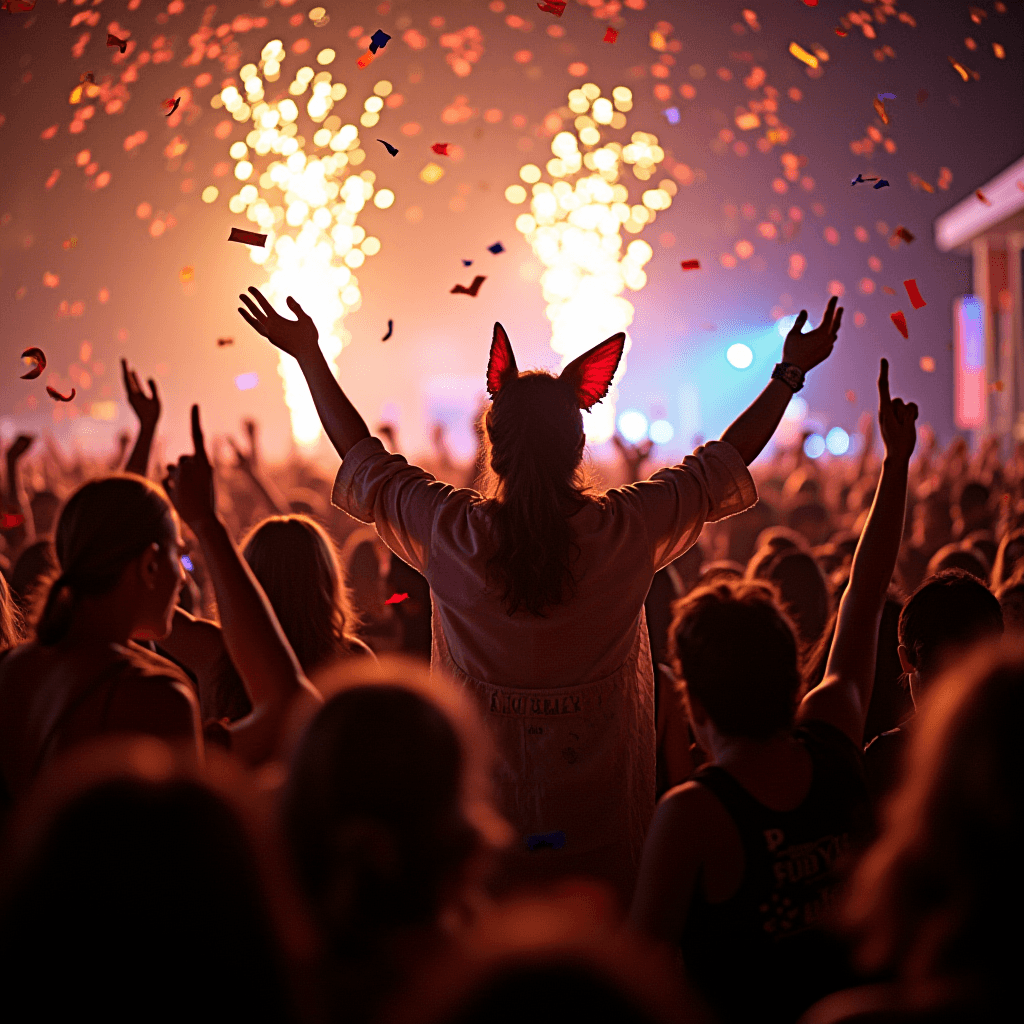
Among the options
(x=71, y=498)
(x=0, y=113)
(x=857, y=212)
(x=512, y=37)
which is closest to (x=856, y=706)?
(x=71, y=498)

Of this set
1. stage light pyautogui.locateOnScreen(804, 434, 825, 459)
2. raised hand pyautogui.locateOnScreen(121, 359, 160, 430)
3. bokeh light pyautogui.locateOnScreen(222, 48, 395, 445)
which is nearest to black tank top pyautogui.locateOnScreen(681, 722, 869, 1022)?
raised hand pyautogui.locateOnScreen(121, 359, 160, 430)

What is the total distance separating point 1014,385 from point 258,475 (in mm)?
20016

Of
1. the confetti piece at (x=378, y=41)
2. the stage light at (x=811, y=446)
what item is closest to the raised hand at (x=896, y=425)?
the confetti piece at (x=378, y=41)

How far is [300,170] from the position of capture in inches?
291

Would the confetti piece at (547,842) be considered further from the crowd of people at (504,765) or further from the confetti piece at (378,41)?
the confetti piece at (378,41)

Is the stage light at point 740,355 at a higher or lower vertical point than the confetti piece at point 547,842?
higher

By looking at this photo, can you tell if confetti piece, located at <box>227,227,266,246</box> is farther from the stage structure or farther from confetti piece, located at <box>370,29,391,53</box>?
the stage structure

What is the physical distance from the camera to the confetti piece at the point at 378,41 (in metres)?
4.08

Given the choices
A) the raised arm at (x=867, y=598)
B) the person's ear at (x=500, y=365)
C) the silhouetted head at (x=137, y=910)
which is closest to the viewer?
the silhouetted head at (x=137, y=910)

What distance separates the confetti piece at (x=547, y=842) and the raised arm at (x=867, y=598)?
0.63 meters

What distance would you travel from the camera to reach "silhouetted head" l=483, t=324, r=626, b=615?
215 cm

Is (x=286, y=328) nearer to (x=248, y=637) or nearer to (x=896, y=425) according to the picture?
(x=248, y=637)

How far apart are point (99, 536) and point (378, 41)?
10.6 feet

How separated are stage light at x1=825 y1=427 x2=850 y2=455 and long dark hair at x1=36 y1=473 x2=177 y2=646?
2661cm
